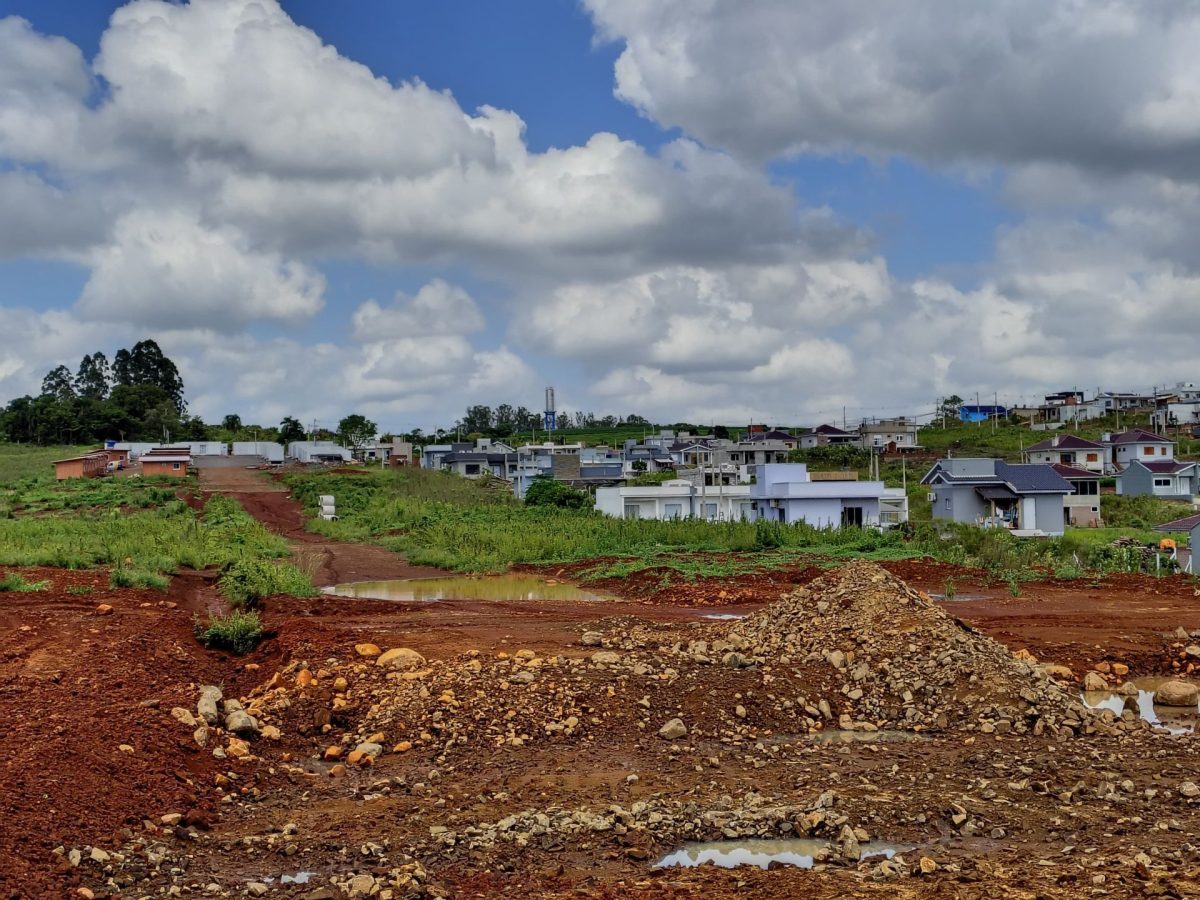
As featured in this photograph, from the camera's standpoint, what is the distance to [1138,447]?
215ft

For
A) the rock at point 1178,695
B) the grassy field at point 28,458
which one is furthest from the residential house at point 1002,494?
the grassy field at point 28,458

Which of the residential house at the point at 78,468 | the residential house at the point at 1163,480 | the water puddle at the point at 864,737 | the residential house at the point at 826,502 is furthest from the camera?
the residential house at the point at 1163,480

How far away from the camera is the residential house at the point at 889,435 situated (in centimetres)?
7969

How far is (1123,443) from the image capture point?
2594 inches

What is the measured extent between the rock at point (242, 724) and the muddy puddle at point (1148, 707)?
906 centimetres

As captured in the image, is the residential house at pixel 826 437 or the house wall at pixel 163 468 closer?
the house wall at pixel 163 468

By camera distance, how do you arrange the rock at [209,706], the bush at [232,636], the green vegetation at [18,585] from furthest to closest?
the green vegetation at [18,585] < the bush at [232,636] < the rock at [209,706]

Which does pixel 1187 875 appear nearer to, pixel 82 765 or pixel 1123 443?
pixel 82 765

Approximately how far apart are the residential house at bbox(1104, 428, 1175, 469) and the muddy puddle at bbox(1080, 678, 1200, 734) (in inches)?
2189

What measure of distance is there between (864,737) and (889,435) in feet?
252

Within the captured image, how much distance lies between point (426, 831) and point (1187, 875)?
538 cm

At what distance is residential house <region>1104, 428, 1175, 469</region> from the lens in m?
64.4

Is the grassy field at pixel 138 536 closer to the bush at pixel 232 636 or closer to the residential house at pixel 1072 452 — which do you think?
the bush at pixel 232 636

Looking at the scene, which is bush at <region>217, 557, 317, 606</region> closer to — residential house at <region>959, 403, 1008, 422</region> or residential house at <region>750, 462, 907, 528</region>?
residential house at <region>750, 462, 907, 528</region>
